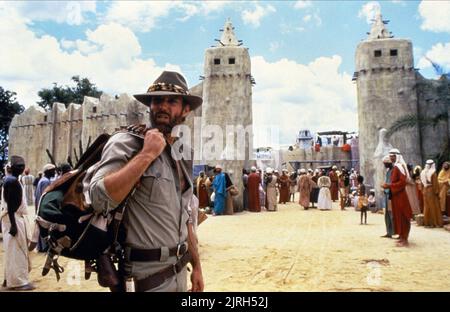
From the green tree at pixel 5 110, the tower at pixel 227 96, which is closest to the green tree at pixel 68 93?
the green tree at pixel 5 110

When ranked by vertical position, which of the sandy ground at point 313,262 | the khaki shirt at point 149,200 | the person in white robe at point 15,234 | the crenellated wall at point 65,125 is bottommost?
the sandy ground at point 313,262

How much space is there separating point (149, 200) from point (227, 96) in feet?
45.9

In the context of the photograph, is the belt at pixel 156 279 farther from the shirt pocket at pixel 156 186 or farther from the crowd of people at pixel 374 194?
the crowd of people at pixel 374 194

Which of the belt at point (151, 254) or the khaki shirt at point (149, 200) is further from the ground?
the khaki shirt at point (149, 200)

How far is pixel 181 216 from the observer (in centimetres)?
173

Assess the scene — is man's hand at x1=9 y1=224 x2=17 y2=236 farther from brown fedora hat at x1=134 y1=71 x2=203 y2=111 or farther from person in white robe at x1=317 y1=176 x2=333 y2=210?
person in white robe at x1=317 y1=176 x2=333 y2=210

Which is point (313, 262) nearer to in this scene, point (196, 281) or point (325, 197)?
point (196, 281)

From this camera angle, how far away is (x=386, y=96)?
49.5ft

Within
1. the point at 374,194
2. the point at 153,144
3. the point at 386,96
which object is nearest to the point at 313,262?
the point at 153,144

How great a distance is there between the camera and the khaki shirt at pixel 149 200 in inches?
57.8

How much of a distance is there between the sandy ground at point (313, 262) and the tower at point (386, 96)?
22.6 ft

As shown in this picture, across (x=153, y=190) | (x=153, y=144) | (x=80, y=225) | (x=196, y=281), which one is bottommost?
(x=196, y=281)

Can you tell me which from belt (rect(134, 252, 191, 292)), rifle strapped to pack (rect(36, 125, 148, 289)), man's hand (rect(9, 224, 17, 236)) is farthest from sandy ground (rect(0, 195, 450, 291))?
rifle strapped to pack (rect(36, 125, 148, 289))
